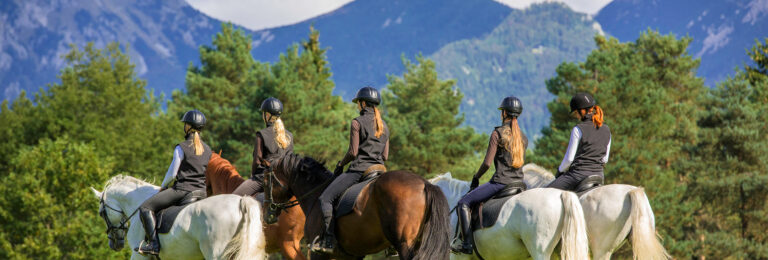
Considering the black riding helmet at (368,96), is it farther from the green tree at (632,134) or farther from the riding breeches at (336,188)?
the green tree at (632,134)

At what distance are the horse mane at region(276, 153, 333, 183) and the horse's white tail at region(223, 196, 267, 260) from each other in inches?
22.7

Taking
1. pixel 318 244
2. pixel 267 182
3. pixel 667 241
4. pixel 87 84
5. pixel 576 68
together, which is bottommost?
pixel 667 241

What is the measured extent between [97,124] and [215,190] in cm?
3816

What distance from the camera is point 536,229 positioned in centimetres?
866

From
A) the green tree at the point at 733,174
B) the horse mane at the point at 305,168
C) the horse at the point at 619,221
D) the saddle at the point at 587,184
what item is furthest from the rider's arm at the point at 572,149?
the green tree at the point at 733,174

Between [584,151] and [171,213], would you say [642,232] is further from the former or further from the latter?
[171,213]

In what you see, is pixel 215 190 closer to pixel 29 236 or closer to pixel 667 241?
pixel 667 241

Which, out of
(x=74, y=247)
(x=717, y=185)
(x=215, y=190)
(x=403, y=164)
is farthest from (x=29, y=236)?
(x=717, y=185)

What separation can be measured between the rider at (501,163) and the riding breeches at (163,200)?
3.80m

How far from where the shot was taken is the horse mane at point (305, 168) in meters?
9.24

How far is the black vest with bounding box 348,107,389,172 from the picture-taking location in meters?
8.89

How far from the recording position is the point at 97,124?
45.9 meters

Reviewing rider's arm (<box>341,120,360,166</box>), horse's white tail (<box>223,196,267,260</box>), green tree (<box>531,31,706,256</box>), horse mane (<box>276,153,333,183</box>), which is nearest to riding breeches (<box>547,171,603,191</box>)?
A: rider's arm (<box>341,120,360,166</box>)

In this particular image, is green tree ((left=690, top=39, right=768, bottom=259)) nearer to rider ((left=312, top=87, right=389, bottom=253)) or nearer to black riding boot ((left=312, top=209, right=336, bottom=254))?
rider ((left=312, top=87, right=389, bottom=253))
